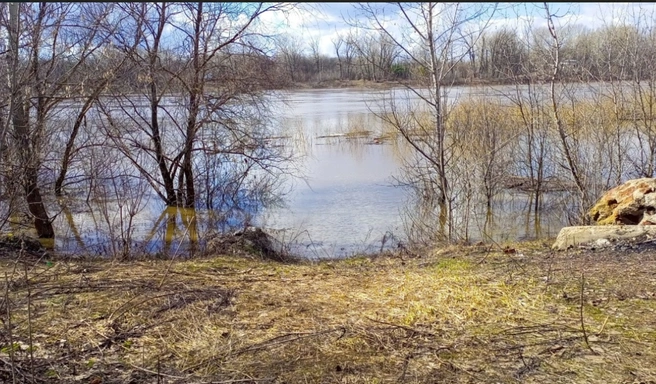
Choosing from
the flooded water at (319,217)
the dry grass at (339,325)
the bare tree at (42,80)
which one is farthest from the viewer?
the flooded water at (319,217)

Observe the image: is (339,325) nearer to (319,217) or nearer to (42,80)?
(42,80)

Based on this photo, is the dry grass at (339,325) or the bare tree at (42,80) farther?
the bare tree at (42,80)

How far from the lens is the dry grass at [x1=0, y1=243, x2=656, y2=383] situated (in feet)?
10.6

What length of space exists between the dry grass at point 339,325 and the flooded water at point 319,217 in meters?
2.65

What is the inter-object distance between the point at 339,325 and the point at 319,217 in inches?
317

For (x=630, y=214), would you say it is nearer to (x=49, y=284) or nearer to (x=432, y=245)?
(x=432, y=245)

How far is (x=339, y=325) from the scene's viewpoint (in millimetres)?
3908

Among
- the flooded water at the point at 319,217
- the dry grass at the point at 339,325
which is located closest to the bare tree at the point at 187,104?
the flooded water at the point at 319,217

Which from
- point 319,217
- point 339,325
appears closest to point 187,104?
point 319,217

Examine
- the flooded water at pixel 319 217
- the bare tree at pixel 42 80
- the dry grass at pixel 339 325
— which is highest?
the bare tree at pixel 42 80

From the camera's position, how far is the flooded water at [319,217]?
9836mm

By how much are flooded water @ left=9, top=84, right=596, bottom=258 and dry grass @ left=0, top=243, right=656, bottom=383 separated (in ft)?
8.69

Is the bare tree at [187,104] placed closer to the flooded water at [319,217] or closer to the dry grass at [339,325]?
the flooded water at [319,217]

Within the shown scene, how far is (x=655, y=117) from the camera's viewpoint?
1034cm
